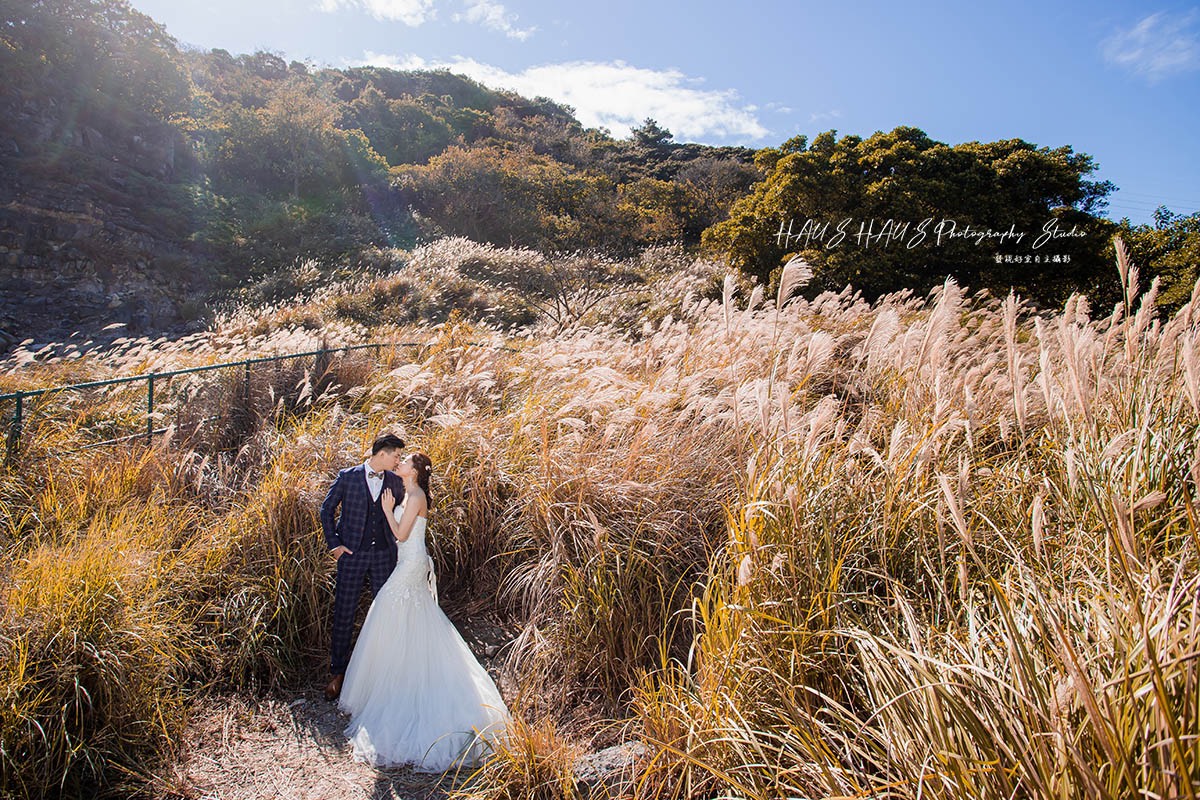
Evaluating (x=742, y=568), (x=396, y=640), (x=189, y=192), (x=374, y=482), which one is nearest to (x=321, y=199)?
(x=189, y=192)

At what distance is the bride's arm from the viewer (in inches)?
136

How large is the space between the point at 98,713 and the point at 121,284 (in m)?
18.5

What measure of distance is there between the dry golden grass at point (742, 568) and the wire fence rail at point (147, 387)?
178 mm

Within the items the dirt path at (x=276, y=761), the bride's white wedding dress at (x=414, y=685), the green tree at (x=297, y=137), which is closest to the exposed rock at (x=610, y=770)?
the bride's white wedding dress at (x=414, y=685)

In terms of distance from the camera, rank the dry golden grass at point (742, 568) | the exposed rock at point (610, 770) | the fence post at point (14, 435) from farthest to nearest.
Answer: the fence post at point (14, 435) < the exposed rock at point (610, 770) < the dry golden grass at point (742, 568)

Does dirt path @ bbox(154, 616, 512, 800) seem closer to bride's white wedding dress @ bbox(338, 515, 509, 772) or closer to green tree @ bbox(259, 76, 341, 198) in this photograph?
bride's white wedding dress @ bbox(338, 515, 509, 772)

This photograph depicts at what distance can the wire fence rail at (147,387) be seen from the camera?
426cm

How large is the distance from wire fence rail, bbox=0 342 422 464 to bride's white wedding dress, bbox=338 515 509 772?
9.26 feet

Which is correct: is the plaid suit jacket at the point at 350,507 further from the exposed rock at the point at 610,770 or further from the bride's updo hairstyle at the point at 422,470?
the exposed rock at the point at 610,770

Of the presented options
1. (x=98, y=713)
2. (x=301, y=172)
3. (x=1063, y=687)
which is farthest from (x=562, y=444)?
(x=301, y=172)

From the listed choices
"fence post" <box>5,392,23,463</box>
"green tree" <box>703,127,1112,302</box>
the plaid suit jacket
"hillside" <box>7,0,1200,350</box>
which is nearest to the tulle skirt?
the plaid suit jacket

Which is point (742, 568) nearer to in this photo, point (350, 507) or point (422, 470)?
point (422, 470)

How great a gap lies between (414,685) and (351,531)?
A: 36.2 inches

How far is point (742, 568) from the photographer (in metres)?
1.91
